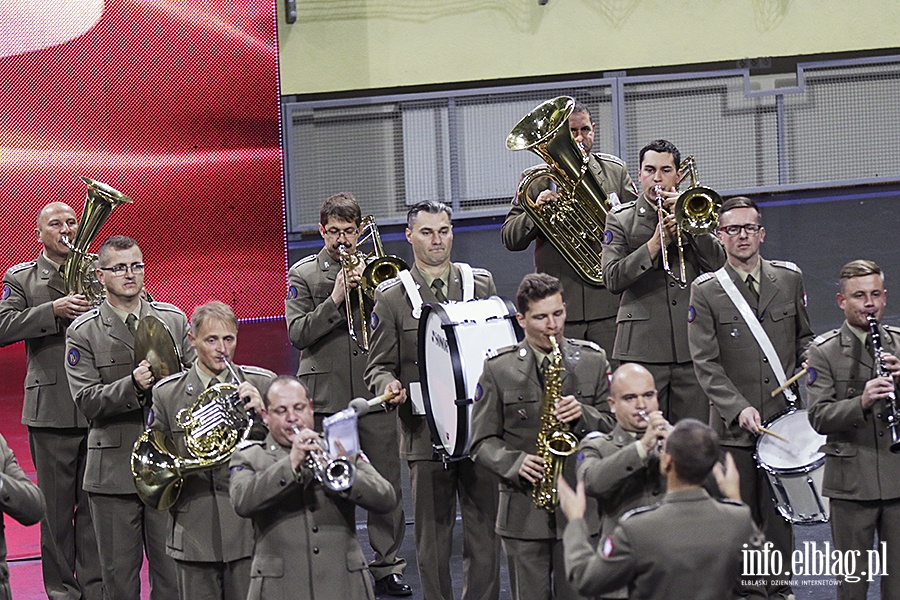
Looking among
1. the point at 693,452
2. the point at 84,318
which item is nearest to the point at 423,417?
the point at 84,318

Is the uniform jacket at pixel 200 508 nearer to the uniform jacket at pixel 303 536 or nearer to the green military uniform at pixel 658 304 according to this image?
the uniform jacket at pixel 303 536

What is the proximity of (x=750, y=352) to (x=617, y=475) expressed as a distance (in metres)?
1.88

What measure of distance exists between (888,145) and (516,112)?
4.92m

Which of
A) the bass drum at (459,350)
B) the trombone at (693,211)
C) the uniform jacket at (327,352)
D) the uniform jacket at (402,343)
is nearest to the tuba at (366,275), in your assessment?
the uniform jacket at (327,352)

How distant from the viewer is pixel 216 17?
44.4 ft

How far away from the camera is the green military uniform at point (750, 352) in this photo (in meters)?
7.00

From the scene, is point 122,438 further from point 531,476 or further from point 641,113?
point 641,113

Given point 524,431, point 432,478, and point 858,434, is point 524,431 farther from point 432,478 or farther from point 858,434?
point 858,434

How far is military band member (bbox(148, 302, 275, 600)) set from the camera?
20.7 feet

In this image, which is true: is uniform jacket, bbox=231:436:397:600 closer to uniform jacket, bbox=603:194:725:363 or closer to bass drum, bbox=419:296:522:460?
bass drum, bbox=419:296:522:460

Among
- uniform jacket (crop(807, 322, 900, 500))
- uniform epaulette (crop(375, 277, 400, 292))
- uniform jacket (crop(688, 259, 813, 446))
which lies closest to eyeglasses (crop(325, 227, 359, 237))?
uniform epaulette (crop(375, 277, 400, 292))

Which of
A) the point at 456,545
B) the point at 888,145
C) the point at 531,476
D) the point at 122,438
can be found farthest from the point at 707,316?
the point at 888,145

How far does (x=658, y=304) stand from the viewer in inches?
308

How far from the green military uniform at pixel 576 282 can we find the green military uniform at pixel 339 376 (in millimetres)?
1336
